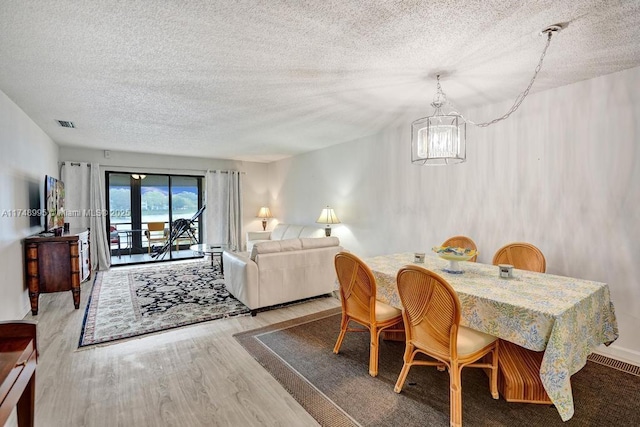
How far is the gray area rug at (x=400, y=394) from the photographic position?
1871 mm

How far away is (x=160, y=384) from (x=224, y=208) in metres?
5.44

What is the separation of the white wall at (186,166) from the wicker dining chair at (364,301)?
5605mm

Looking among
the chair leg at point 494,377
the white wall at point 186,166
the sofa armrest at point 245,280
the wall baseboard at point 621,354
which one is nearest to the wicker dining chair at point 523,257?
the wall baseboard at point 621,354

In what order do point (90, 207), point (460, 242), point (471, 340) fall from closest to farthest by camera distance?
1. point (471, 340)
2. point (460, 242)
3. point (90, 207)

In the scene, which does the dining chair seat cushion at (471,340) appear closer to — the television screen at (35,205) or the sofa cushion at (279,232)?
the television screen at (35,205)

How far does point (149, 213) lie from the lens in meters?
7.07

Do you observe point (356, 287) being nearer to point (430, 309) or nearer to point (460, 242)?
point (430, 309)

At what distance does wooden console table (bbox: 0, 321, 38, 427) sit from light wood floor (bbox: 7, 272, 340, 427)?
0.49 metres

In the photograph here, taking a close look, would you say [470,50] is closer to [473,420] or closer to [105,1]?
[105,1]

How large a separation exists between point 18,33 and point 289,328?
122 inches

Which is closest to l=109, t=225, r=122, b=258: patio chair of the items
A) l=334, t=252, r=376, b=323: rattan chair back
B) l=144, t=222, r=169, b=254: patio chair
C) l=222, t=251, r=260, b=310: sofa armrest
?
l=144, t=222, r=169, b=254: patio chair

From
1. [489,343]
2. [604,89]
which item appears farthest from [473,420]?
[604,89]

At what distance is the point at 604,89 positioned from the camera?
267 centimetres

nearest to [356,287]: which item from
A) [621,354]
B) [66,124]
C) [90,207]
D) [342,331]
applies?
[342,331]
